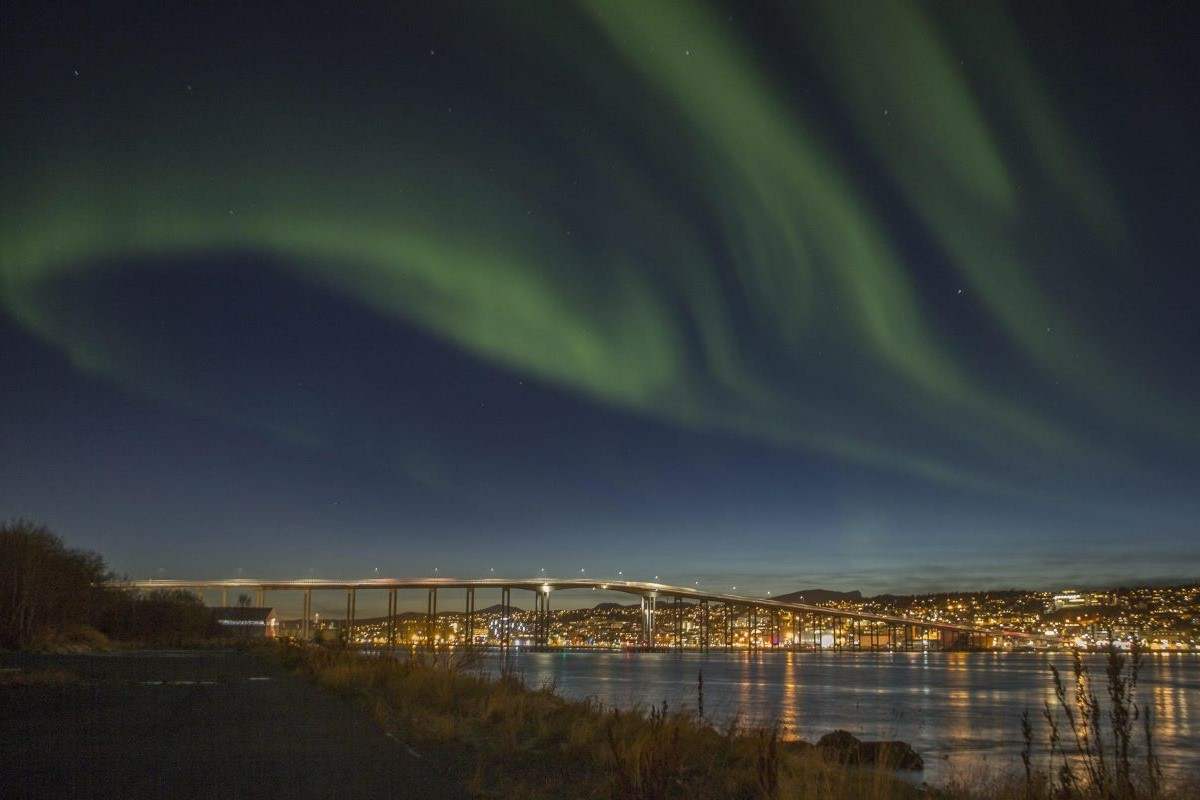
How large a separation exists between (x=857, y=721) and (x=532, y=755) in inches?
1162

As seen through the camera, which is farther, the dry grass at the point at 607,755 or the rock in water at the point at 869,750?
the rock in water at the point at 869,750

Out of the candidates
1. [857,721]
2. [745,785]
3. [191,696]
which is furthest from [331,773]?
[857,721]

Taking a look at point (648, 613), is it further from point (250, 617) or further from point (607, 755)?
point (607, 755)

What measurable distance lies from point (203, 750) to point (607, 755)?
18.6 ft

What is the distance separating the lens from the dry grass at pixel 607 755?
11.1 m

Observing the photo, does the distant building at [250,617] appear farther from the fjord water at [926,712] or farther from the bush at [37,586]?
the fjord water at [926,712]

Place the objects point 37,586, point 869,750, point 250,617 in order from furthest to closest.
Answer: point 250,617
point 37,586
point 869,750

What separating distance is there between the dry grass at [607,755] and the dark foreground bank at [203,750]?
2.59ft

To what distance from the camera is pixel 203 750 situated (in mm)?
15188

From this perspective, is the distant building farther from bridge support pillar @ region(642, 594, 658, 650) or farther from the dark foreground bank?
the dark foreground bank

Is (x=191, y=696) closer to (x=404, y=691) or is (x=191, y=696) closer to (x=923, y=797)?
(x=404, y=691)

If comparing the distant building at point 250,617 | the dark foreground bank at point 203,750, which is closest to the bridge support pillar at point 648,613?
the distant building at point 250,617

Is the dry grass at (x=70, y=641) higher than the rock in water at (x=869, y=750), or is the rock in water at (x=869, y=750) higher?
the rock in water at (x=869, y=750)

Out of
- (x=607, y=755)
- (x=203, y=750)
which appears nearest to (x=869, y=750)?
(x=607, y=755)
